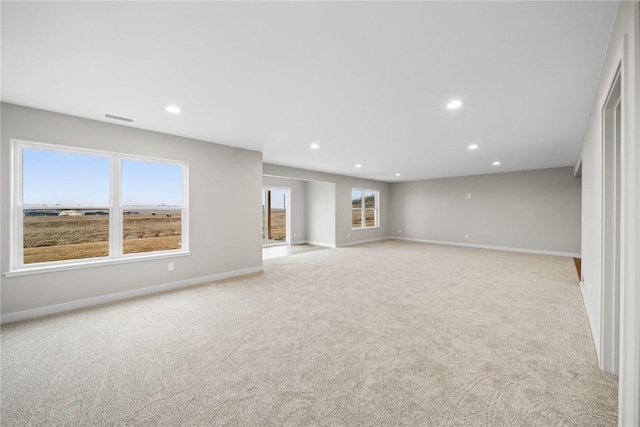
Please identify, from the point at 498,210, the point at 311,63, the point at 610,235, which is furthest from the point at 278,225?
the point at 610,235

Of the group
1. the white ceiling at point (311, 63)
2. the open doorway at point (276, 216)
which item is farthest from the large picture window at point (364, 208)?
the white ceiling at point (311, 63)

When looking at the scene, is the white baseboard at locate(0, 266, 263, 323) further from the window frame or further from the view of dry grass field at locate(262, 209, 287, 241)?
the view of dry grass field at locate(262, 209, 287, 241)

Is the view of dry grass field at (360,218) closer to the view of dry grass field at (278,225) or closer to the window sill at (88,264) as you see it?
the view of dry grass field at (278,225)

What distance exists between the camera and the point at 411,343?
7.64 feet

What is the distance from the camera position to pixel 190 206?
13.3ft

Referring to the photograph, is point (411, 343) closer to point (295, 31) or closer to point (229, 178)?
point (295, 31)

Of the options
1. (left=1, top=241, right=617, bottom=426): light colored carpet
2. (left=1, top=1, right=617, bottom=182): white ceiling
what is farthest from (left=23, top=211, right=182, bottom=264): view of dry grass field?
(left=1, top=1, right=617, bottom=182): white ceiling

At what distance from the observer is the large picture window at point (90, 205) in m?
2.93

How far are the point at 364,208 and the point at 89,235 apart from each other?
7611mm

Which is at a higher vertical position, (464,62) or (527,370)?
(464,62)

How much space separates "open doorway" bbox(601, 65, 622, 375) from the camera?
1.85 metres

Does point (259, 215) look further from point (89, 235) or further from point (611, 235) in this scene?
point (611, 235)

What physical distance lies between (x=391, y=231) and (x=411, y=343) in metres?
8.13

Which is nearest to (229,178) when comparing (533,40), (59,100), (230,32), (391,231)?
(59,100)
